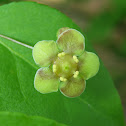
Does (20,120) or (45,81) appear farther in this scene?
(45,81)

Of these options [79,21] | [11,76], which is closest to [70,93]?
[11,76]

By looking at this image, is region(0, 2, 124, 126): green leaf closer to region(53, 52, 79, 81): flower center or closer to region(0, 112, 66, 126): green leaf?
region(53, 52, 79, 81): flower center

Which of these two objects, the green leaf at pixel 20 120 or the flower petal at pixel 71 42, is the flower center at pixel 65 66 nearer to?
the flower petal at pixel 71 42

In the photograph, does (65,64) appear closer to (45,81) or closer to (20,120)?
(45,81)

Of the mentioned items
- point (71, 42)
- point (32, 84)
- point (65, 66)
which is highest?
point (71, 42)

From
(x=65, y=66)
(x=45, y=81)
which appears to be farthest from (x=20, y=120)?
(x=65, y=66)

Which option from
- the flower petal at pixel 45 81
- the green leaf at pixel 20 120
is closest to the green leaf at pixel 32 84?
the flower petal at pixel 45 81
